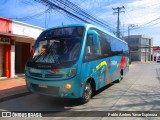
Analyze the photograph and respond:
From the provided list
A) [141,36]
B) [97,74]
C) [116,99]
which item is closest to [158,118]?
[116,99]

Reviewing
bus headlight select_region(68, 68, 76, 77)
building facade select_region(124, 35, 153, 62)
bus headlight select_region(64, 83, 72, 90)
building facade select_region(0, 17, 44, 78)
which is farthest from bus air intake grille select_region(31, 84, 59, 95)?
building facade select_region(124, 35, 153, 62)

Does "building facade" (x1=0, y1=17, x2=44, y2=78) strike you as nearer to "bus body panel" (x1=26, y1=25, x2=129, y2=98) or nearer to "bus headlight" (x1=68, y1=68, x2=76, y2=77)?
"bus body panel" (x1=26, y1=25, x2=129, y2=98)

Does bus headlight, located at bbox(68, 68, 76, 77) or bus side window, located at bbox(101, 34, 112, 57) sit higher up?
bus side window, located at bbox(101, 34, 112, 57)

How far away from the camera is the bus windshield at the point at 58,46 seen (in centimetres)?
693

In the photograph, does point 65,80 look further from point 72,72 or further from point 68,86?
point 72,72

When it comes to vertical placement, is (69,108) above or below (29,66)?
below

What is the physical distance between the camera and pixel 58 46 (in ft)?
23.9

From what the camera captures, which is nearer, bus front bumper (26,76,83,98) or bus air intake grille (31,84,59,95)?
bus front bumper (26,76,83,98)

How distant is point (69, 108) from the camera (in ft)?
22.9

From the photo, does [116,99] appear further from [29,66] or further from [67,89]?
[29,66]

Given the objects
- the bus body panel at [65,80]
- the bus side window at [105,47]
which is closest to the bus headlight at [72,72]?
the bus body panel at [65,80]

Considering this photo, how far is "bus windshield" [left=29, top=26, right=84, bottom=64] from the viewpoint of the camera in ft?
22.7

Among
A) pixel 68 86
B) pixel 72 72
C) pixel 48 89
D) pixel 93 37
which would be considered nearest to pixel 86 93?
pixel 68 86

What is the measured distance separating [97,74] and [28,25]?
33.8 feet
